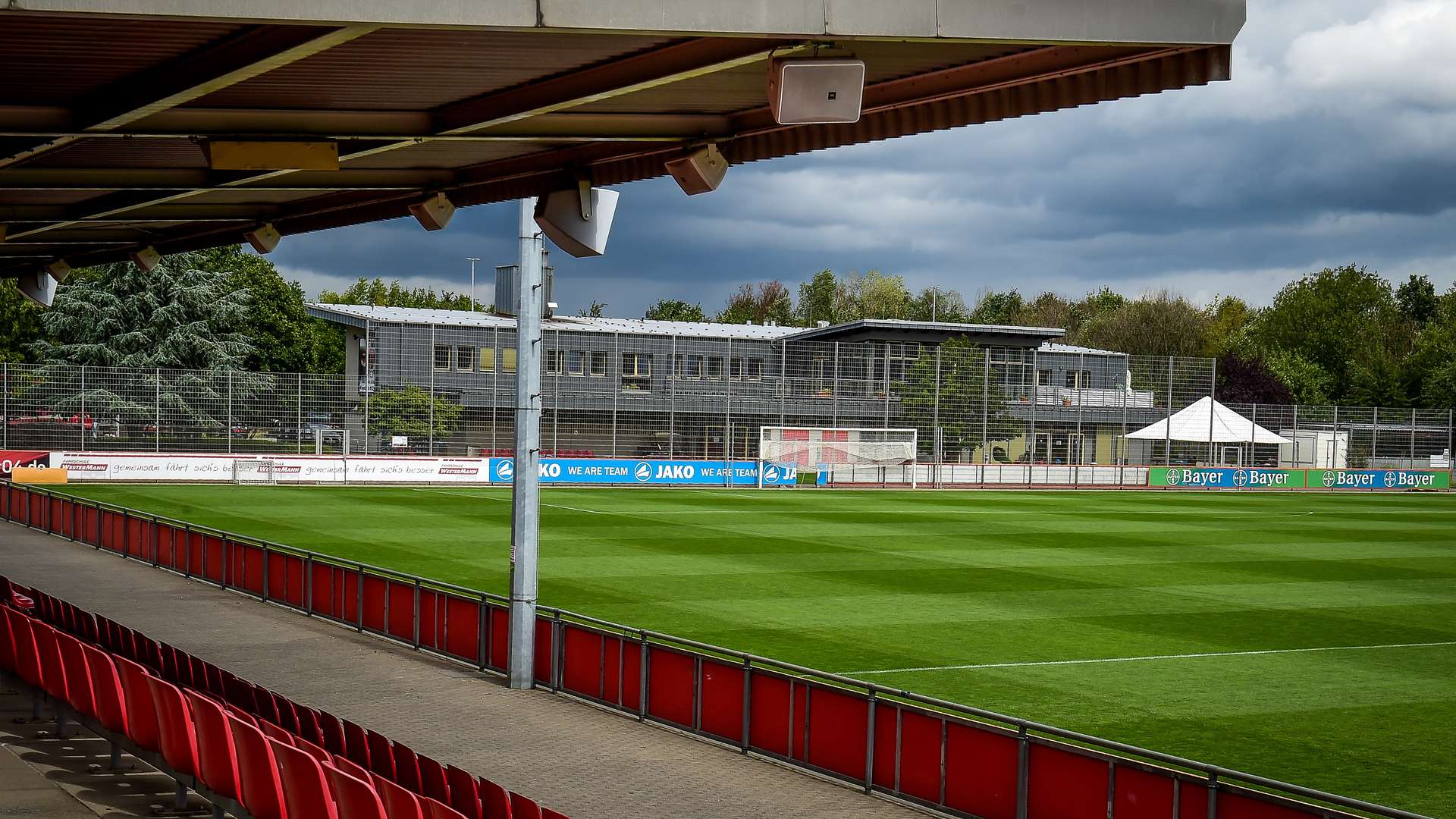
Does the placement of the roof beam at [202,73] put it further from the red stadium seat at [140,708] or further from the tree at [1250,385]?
the tree at [1250,385]

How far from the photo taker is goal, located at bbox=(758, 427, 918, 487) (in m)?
59.0

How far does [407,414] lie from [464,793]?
50551 mm

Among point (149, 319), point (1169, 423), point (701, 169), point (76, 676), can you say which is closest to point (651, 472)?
point (149, 319)

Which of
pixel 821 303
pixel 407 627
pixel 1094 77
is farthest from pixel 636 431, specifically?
pixel 821 303

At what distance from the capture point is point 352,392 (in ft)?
185

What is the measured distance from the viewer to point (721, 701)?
45.5 ft

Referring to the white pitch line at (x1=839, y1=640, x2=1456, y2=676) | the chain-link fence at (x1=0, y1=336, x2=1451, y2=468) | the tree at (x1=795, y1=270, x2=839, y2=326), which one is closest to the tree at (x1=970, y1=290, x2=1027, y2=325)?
the tree at (x1=795, y1=270, x2=839, y2=326)

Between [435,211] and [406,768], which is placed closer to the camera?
[406,768]

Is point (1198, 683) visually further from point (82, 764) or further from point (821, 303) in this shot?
point (821, 303)

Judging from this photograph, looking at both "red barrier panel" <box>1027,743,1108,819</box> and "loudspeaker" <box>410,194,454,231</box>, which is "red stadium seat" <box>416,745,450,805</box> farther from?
"loudspeaker" <box>410,194,454,231</box>

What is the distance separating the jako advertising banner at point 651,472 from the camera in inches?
2163

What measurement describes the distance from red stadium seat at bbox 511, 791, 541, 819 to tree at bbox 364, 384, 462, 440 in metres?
50.4

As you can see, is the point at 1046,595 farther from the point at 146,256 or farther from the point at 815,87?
the point at 815,87

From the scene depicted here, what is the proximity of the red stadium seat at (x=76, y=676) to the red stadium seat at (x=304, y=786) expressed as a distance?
3.99m
